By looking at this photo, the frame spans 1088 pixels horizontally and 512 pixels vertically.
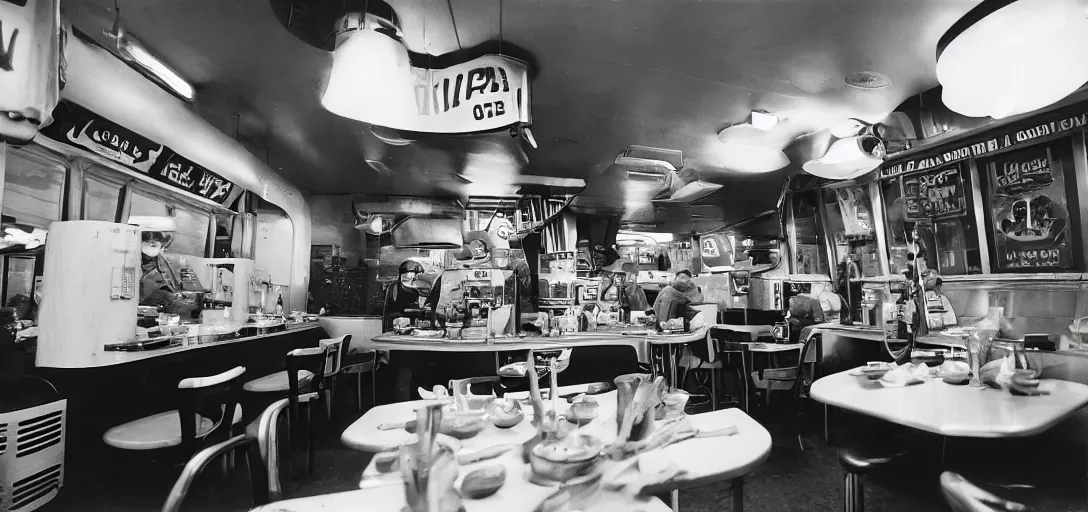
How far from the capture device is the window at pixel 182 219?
1.59m

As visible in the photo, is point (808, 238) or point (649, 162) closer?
point (649, 162)

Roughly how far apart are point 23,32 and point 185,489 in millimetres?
1682

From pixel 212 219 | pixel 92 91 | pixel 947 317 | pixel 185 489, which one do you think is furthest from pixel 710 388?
pixel 92 91

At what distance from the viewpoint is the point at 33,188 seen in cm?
141

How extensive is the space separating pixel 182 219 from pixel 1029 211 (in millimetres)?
3407

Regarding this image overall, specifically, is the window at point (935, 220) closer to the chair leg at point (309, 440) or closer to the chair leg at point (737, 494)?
the chair leg at point (737, 494)

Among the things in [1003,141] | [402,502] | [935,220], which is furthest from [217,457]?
[1003,141]

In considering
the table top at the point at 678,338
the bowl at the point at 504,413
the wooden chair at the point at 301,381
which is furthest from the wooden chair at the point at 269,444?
the table top at the point at 678,338

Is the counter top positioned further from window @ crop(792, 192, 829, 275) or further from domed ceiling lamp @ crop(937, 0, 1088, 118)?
domed ceiling lamp @ crop(937, 0, 1088, 118)

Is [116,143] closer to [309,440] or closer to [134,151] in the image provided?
[134,151]

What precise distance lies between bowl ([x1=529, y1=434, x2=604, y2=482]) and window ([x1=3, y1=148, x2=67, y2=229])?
5.67 ft

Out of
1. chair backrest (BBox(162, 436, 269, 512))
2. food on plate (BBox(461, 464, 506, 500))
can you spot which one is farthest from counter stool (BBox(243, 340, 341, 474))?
food on plate (BBox(461, 464, 506, 500))

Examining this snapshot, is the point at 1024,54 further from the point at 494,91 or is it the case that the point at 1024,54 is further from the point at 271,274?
the point at 271,274

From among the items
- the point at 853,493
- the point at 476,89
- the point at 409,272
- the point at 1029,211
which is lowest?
the point at 853,493
